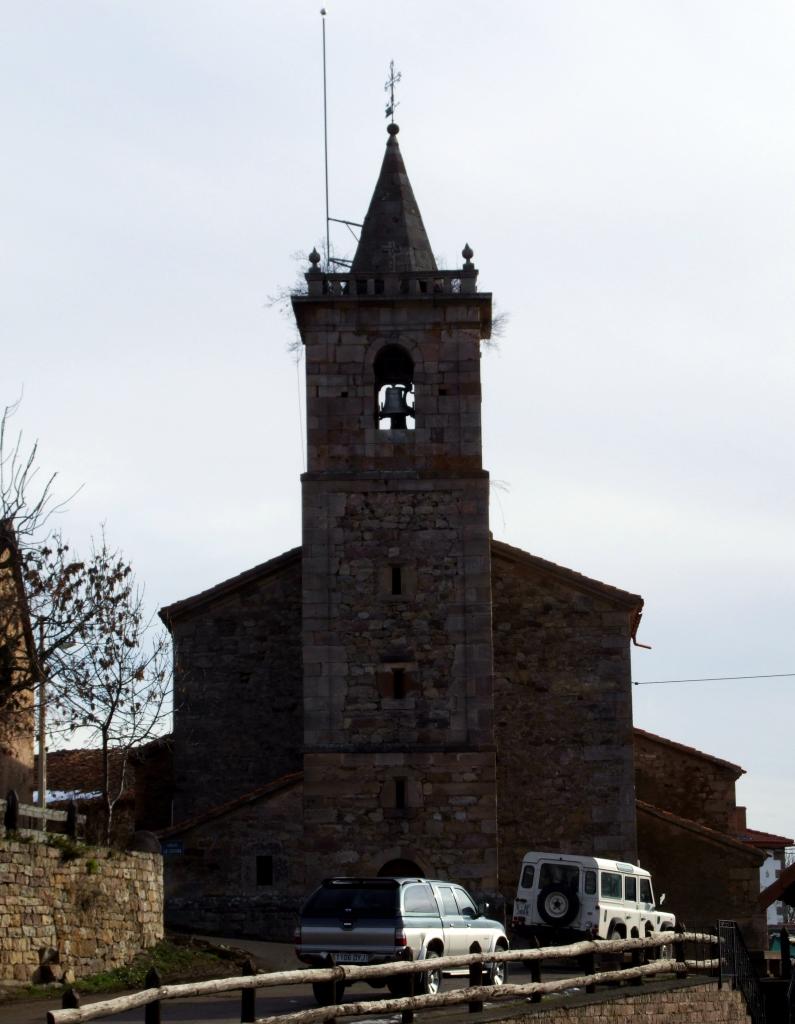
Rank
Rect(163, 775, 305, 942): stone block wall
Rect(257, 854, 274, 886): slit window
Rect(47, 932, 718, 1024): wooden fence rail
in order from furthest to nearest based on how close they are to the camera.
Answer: Rect(257, 854, 274, 886): slit window
Rect(163, 775, 305, 942): stone block wall
Rect(47, 932, 718, 1024): wooden fence rail

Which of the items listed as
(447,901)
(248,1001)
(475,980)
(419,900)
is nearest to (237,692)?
(447,901)

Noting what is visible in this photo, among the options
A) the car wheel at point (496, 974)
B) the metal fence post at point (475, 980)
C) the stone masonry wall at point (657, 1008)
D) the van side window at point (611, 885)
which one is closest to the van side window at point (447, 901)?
the car wheel at point (496, 974)

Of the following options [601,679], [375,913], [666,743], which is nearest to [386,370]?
[601,679]

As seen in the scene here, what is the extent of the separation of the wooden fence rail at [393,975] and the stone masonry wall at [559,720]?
423 inches

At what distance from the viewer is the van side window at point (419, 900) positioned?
21703 millimetres

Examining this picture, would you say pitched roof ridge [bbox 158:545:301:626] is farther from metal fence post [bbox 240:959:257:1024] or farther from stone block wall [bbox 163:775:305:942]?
metal fence post [bbox 240:959:257:1024]

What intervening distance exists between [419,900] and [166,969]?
5.26 m

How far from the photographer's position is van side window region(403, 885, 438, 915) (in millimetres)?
21703

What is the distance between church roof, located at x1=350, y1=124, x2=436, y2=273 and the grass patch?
1432 centimetres

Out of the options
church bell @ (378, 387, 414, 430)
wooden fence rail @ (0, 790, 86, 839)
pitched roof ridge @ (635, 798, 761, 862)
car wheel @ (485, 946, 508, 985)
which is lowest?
car wheel @ (485, 946, 508, 985)

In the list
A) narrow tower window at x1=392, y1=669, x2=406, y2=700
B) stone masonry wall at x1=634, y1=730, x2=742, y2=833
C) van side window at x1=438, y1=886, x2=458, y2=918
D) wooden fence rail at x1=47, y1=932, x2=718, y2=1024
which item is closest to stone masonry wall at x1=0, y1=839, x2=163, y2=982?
wooden fence rail at x1=47, y1=932, x2=718, y2=1024

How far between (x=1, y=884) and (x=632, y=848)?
1610 centimetres

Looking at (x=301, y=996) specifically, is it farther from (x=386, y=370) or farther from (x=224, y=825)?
(x=386, y=370)

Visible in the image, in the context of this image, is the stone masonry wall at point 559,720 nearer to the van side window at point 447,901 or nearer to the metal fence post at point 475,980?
the van side window at point 447,901
